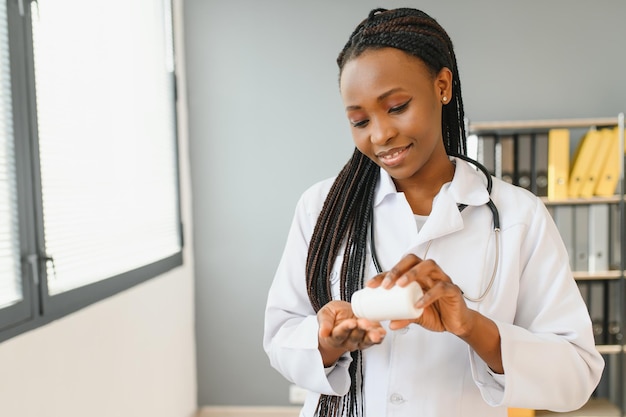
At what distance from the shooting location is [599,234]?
2.79m

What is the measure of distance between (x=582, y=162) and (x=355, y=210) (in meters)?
2.11

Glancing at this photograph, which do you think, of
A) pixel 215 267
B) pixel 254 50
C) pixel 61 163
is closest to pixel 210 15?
pixel 254 50

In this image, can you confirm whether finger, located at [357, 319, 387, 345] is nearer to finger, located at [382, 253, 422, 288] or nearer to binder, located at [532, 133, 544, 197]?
finger, located at [382, 253, 422, 288]

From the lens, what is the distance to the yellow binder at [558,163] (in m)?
2.76

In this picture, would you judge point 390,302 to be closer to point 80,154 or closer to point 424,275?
point 424,275

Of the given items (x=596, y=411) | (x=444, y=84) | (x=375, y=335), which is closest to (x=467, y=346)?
(x=375, y=335)

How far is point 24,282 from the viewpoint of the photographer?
63.9 inches

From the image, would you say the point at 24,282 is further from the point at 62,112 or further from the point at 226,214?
the point at 226,214

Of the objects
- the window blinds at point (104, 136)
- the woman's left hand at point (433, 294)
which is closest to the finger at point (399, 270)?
the woman's left hand at point (433, 294)

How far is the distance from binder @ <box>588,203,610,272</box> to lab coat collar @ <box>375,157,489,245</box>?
1970 millimetres

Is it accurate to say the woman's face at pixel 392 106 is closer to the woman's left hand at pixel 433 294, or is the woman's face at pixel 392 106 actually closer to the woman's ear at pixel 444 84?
the woman's ear at pixel 444 84

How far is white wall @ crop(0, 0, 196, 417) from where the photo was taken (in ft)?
5.18

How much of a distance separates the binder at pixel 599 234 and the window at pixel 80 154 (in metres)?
2.14

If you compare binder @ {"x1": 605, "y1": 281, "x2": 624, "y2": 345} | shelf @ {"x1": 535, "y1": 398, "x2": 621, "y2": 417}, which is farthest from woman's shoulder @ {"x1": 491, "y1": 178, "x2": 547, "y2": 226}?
shelf @ {"x1": 535, "y1": 398, "x2": 621, "y2": 417}
